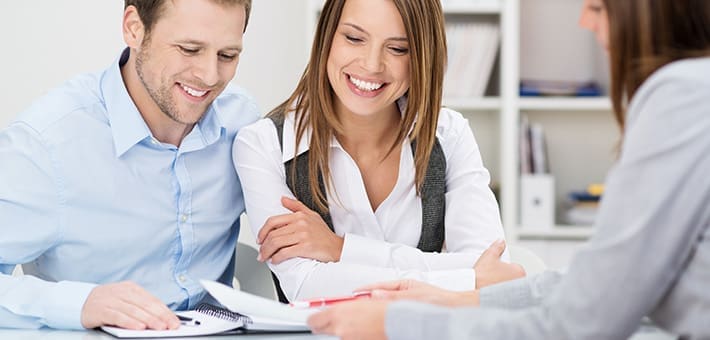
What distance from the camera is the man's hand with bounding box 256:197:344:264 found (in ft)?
5.80

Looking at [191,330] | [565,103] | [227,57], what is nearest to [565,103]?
[565,103]

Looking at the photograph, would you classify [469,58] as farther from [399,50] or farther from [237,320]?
[237,320]

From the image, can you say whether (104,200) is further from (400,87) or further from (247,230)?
(247,230)

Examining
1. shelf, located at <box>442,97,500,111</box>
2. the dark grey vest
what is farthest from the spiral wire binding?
shelf, located at <box>442,97,500,111</box>

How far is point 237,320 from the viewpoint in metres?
1.43

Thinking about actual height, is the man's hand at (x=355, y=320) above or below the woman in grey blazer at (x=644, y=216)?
below

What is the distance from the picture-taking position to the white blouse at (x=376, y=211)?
5.80 ft

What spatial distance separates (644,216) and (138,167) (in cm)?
113

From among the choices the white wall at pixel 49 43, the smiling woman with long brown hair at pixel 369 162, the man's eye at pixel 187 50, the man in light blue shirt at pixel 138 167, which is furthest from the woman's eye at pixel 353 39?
the white wall at pixel 49 43

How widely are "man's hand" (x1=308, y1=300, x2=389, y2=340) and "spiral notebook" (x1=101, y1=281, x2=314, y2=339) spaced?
0.33 ft

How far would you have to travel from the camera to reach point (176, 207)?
1820 mm

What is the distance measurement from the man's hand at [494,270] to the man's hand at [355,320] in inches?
21.0

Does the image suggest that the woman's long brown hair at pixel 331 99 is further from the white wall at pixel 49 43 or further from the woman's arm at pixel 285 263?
the white wall at pixel 49 43

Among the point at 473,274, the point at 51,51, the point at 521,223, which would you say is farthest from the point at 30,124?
the point at 521,223
